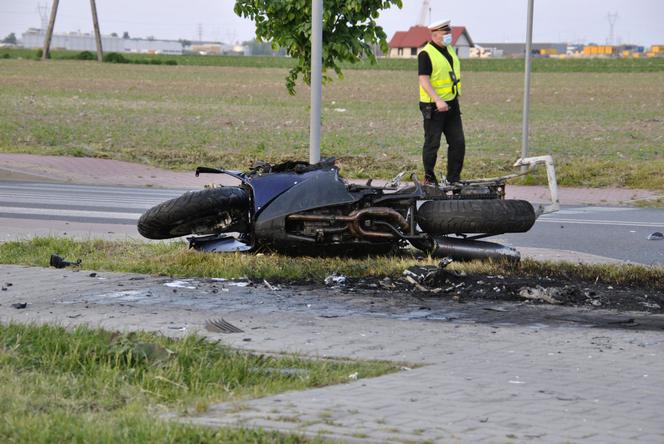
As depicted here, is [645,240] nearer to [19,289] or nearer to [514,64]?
[19,289]

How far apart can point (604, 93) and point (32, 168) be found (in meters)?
36.0

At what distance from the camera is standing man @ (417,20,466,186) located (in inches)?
474

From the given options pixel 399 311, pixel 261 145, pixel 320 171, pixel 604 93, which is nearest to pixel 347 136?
pixel 261 145

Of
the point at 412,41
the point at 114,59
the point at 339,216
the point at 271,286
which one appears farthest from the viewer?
the point at 412,41

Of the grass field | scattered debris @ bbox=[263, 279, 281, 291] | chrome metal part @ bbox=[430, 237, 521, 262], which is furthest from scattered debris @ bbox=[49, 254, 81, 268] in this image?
the grass field

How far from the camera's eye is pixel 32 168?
63.2ft

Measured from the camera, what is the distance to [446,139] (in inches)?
476

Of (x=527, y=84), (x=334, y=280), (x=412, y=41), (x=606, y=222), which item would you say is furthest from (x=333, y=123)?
(x=412, y=41)

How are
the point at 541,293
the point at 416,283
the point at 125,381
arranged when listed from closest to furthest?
the point at 125,381 → the point at 541,293 → the point at 416,283

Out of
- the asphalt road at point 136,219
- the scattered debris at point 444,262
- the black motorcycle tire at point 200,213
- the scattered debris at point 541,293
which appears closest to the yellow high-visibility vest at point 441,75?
the asphalt road at point 136,219

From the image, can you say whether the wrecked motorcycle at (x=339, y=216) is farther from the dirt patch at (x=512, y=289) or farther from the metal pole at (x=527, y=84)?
the metal pole at (x=527, y=84)

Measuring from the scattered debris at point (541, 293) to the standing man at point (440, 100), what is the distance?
3.90 meters

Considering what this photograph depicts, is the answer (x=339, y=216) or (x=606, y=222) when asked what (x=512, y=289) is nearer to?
(x=339, y=216)

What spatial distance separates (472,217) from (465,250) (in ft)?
1.20
